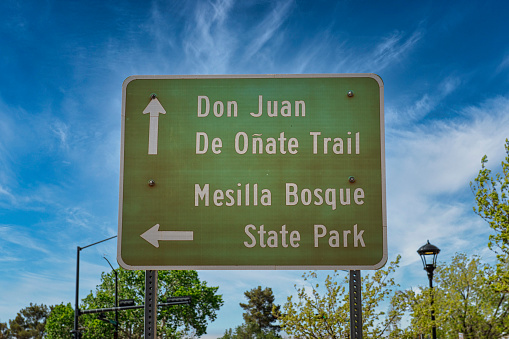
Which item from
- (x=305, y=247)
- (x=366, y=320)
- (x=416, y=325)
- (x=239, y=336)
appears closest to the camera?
(x=305, y=247)

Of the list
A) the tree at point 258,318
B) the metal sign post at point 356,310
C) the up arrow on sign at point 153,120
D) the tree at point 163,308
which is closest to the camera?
the metal sign post at point 356,310

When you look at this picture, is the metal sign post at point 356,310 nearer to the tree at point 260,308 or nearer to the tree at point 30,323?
the tree at point 260,308

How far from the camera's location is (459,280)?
82.9ft

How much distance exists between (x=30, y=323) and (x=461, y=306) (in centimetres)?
7576

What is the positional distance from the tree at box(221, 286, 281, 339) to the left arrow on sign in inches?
2413

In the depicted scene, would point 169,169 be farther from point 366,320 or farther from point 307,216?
point 366,320

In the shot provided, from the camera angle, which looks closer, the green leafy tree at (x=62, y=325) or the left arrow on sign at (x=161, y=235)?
the left arrow on sign at (x=161, y=235)

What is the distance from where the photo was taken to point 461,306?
79.2ft

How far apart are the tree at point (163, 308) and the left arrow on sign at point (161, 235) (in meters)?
39.2

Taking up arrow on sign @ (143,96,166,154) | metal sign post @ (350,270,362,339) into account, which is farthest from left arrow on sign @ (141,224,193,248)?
metal sign post @ (350,270,362,339)

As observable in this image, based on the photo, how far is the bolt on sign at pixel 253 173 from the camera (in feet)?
16.7

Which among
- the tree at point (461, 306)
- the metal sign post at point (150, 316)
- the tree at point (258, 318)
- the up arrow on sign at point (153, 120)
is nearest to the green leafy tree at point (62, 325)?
the tree at point (258, 318)

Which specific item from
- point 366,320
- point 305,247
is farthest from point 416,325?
point 305,247

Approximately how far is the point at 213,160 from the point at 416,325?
1901 cm
